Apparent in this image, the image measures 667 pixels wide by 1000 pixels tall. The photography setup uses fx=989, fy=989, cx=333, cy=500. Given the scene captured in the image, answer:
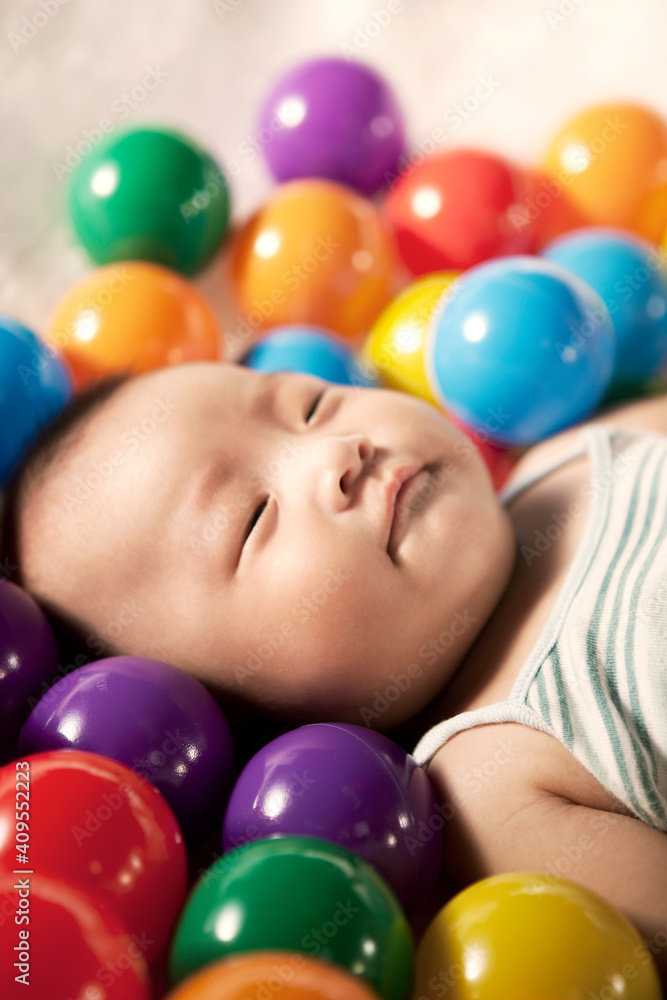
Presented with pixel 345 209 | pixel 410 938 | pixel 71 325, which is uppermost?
pixel 345 209

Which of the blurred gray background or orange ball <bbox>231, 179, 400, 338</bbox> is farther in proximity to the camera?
the blurred gray background

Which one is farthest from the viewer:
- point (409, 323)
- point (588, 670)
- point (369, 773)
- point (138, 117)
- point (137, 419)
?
point (138, 117)

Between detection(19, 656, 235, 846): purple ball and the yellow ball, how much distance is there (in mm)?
790

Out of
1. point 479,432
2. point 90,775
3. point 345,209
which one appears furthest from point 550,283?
point 90,775

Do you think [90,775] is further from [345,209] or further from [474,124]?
[474,124]

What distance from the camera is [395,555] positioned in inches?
47.5

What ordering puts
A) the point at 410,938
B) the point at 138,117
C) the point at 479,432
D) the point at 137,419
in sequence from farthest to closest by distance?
the point at 138,117 < the point at 479,432 < the point at 137,419 < the point at 410,938

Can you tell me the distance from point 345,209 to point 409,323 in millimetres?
283

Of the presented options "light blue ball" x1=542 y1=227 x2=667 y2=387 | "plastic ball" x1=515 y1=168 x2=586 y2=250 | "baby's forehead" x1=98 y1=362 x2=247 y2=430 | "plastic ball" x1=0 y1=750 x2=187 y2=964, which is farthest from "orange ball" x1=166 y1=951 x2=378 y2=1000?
"plastic ball" x1=515 y1=168 x2=586 y2=250

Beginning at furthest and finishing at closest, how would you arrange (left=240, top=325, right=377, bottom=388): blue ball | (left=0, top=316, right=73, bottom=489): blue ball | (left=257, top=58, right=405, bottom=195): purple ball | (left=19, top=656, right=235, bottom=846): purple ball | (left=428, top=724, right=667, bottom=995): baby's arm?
1. (left=257, top=58, right=405, bottom=195): purple ball
2. (left=240, top=325, right=377, bottom=388): blue ball
3. (left=0, top=316, right=73, bottom=489): blue ball
4. (left=19, top=656, right=235, bottom=846): purple ball
5. (left=428, top=724, right=667, bottom=995): baby's arm

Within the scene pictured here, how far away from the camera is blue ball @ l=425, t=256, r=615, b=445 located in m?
1.48

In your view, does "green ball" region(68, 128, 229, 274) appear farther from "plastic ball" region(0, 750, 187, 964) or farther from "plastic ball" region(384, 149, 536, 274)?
"plastic ball" region(0, 750, 187, 964)

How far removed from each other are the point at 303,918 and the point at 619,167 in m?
1.60

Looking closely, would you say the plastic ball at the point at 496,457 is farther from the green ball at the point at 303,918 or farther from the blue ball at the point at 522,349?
the green ball at the point at 303,918
